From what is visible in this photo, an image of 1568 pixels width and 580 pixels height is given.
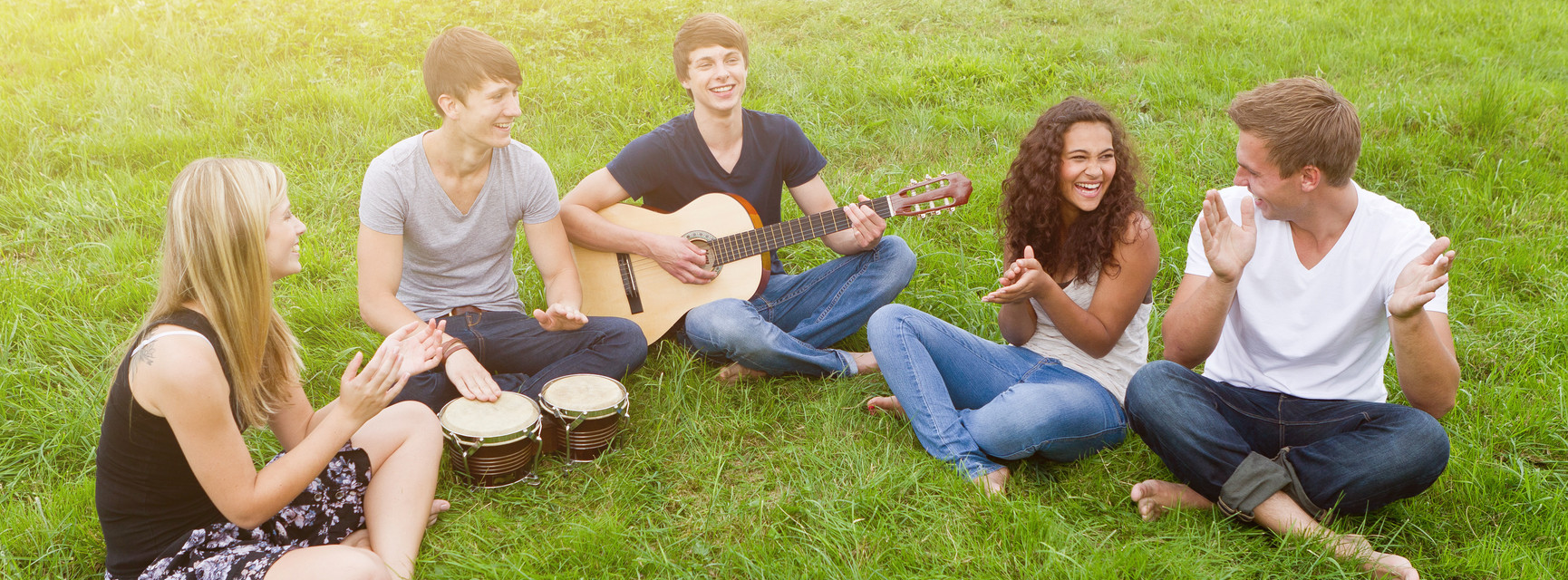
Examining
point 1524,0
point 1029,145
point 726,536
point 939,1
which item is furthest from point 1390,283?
point 1524,0

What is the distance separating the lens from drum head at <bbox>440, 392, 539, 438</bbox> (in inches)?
116

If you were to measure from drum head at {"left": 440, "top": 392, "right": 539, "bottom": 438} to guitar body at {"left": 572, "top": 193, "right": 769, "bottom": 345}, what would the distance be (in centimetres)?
90

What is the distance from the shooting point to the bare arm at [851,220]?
3711 millimetres

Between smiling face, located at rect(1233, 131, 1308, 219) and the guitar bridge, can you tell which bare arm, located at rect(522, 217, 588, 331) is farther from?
smiling face, located at rect(1233, 131, 1308, 219)

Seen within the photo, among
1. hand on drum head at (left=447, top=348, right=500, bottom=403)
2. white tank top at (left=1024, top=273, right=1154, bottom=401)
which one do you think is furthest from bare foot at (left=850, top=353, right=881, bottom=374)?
hand on drum head at (left=447, top=348, right=500, bottom=403)

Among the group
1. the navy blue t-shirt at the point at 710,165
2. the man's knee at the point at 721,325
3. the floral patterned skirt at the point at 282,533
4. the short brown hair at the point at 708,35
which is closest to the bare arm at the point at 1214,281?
the man's knee at the point at 721,325

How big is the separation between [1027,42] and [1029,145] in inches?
185

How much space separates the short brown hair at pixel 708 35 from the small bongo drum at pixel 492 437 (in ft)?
5.25

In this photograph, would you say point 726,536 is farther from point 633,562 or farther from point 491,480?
point 491,480

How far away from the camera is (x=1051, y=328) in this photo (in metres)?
3.29

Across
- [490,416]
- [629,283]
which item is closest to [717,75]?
[629,283]

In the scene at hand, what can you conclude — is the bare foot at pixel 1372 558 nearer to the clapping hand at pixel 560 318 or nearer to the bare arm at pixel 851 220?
the bare arm at pixel 851 220

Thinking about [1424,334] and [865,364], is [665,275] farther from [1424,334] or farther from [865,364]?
[1424,334]

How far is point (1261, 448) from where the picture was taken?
2906 mm
